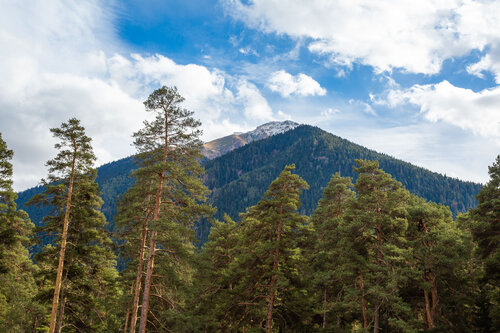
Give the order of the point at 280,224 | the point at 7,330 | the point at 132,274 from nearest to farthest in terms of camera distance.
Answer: the point at 280,224
the point at 132,274
the point at 7,330

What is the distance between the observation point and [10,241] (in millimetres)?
17281

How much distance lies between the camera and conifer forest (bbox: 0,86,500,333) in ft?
55.3

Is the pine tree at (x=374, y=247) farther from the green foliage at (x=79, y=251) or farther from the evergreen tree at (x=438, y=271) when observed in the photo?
the green foliage at (x=79, y=251)

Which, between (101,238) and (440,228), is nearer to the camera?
(101,238)

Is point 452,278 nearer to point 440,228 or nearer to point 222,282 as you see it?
point 440,228

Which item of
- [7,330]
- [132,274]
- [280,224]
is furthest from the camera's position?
[7,330]

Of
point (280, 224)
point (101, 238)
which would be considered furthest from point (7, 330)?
point (280, 224)

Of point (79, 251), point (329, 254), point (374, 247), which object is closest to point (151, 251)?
point (79, 251)

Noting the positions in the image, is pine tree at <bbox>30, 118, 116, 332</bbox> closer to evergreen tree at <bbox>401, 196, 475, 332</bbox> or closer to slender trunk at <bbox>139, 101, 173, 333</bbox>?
slender trunk at <bbox>139, 101, 173, 333</bbox>

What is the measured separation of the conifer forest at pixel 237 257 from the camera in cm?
1686

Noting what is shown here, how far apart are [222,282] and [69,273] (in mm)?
10486

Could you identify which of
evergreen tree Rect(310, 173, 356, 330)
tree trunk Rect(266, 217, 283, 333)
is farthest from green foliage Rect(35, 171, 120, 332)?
evergreen tree Rect(310, 173, 356, 330)

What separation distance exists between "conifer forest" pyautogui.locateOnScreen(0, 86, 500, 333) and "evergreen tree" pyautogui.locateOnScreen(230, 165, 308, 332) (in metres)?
0.09

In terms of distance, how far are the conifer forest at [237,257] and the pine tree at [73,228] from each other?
7 cm
